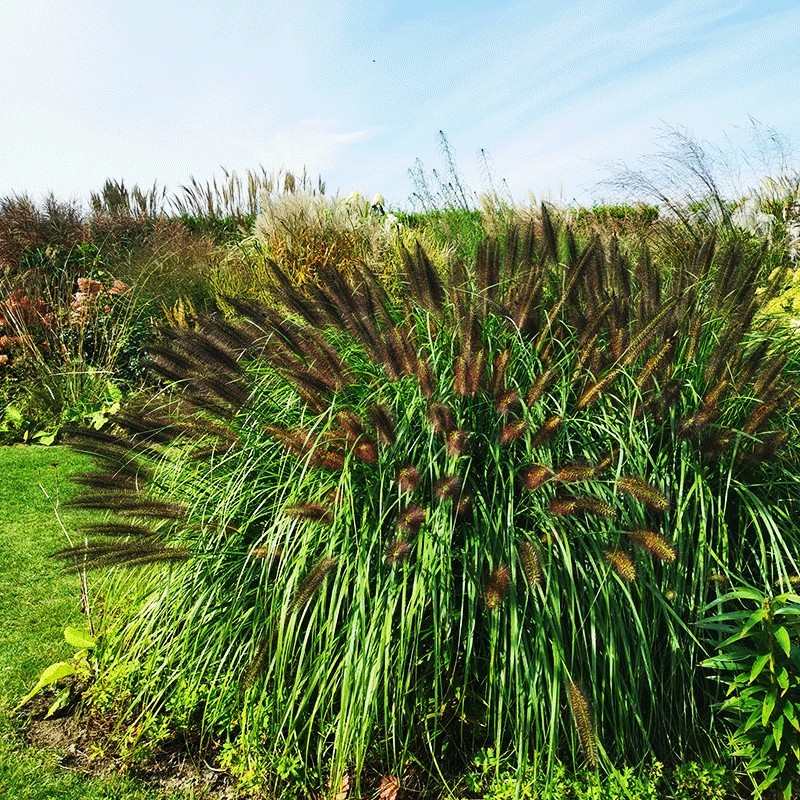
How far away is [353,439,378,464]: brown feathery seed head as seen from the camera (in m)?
2.56

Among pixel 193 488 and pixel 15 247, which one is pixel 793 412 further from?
pixel 15 247

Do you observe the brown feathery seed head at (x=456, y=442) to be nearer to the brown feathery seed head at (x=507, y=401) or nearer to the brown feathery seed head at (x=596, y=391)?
the brown feathery seed head at (x=507, y=401)

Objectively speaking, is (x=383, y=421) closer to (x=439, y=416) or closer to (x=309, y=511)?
(x=439, y=416)

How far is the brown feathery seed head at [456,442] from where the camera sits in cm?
237

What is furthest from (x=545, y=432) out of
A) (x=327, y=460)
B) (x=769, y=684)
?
(x=769, y=684)

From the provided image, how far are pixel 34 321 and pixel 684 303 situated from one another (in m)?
7.79

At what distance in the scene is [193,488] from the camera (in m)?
3.21

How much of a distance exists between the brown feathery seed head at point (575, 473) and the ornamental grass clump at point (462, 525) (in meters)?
0.01

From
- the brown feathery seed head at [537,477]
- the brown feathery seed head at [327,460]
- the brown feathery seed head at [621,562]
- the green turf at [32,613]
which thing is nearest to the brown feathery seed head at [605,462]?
the brown feathery seed head at [537,477]

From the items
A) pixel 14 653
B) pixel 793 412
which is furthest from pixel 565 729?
pixel 14 653

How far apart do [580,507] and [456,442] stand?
0.39m

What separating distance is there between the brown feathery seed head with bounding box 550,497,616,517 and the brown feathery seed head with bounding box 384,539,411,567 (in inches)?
17.1

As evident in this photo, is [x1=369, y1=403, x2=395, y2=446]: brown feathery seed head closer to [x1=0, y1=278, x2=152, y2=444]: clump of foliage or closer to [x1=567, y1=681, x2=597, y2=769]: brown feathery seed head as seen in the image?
[x1=567, y1=681, x2=597, y2=769]: brown feathery seed head

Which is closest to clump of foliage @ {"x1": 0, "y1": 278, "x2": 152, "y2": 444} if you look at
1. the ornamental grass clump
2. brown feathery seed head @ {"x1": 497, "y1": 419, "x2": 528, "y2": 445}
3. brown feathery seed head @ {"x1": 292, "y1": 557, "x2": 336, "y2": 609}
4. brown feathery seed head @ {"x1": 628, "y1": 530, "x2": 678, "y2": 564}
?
the ornamental grass clump
